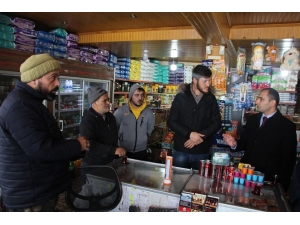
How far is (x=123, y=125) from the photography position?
3.19 meters

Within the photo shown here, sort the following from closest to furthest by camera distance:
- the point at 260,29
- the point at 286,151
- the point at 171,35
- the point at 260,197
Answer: the point at 260,197 < the point at 286,151 < the point at 260,29 < the point at 171,35

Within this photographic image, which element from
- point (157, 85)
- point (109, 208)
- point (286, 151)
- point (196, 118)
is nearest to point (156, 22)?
point (196, 118)

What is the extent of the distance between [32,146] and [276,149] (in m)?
2.18

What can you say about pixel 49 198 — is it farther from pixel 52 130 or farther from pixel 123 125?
pixel 123 125

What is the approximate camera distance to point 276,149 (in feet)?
7.62

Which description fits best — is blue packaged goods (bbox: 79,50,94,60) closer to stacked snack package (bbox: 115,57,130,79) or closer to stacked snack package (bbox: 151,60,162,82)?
stacked snack package (bbox: 115,57,130,79)

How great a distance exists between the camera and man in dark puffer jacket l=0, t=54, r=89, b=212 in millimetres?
1445

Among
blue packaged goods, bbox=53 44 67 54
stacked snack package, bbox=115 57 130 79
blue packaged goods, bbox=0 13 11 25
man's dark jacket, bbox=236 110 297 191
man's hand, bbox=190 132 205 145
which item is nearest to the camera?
man's dark jacket, bbox=236 110 297 191

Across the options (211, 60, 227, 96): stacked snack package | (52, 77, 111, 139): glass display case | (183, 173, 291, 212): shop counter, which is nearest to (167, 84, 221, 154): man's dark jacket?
(183, 173, 291, 212): shop counter

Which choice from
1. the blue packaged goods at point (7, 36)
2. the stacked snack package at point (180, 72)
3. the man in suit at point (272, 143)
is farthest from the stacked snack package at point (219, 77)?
the stacked snack package at point (180, 72)

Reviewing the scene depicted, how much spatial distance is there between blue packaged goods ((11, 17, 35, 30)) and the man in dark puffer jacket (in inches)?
94.4

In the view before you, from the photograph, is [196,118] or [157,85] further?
[157,85]

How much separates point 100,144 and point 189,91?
47.1 inches

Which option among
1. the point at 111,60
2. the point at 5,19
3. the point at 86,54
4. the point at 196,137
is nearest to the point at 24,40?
the point at 5,19
